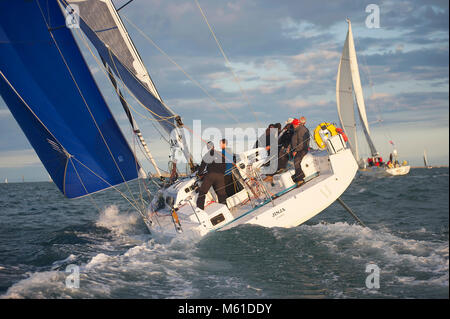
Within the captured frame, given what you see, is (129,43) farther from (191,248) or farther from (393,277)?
(393,277)

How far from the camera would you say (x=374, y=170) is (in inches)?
1300

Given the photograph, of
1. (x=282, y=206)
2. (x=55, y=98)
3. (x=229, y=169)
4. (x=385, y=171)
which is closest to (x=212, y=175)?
(x=229, y=169)

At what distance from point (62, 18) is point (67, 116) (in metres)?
2.43

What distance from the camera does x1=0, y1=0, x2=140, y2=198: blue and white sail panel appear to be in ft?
30.5

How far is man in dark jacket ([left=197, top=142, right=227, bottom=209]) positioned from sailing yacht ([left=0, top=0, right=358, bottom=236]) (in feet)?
1.48

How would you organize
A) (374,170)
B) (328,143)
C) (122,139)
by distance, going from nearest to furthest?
(328,143)
(122,139)
(374,170)

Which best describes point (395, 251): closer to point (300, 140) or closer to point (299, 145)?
point (299, 145)

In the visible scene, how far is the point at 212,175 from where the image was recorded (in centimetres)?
752

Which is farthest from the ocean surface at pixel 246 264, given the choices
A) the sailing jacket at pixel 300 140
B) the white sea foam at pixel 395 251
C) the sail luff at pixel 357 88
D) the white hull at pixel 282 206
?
the sail luff at pixel 357 88

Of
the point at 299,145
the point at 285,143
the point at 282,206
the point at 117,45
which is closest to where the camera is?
the point at 282,206

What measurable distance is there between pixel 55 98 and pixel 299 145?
609cm

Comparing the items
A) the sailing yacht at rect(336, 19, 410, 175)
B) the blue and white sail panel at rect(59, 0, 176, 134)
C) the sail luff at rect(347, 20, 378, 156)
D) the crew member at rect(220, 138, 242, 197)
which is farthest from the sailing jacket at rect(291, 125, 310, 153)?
the sail luff at rect(347, 20, 378, 156)

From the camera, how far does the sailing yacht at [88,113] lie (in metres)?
8.25
